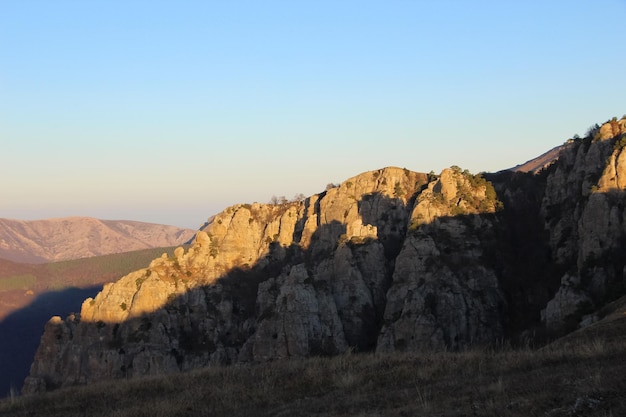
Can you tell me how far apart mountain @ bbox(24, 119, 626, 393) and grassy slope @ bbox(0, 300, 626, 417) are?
3024 cm

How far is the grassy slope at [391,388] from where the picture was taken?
523 inches

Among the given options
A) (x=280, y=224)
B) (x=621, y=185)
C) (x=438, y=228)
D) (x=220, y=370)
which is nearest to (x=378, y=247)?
(x=438, y=228)

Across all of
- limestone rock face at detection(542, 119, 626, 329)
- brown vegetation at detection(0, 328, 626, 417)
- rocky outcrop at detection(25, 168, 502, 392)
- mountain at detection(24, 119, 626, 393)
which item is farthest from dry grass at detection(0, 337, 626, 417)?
rocky outcrop at detection(25, 168, 502, 392)

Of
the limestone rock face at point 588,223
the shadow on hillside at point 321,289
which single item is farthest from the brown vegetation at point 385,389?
the shadow on hillside at point 321,289

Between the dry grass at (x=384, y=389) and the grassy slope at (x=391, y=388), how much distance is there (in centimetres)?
3

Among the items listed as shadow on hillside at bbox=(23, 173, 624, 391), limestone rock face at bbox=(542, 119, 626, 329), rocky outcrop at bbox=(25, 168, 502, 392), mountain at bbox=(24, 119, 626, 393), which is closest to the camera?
limestone rock face at bbox=(542, 119, 626, 329)

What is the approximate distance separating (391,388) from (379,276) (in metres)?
57.9

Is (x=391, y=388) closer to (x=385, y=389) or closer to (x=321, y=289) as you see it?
(x=385, y=389)

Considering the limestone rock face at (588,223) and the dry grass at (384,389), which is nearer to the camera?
the dry grass at (384,389)

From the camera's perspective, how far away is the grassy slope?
43.5ft

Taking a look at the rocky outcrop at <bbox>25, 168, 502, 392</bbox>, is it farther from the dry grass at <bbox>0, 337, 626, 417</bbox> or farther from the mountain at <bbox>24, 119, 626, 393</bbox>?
the dry grass at <bbox>0, 337, 626, 417</bbox>

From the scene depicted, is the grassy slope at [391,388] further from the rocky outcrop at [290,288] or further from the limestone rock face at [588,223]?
the rocky outcrop at [290,288]

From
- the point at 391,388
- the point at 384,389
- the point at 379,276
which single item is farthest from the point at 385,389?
the point at 379,276

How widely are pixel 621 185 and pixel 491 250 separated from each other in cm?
1587
